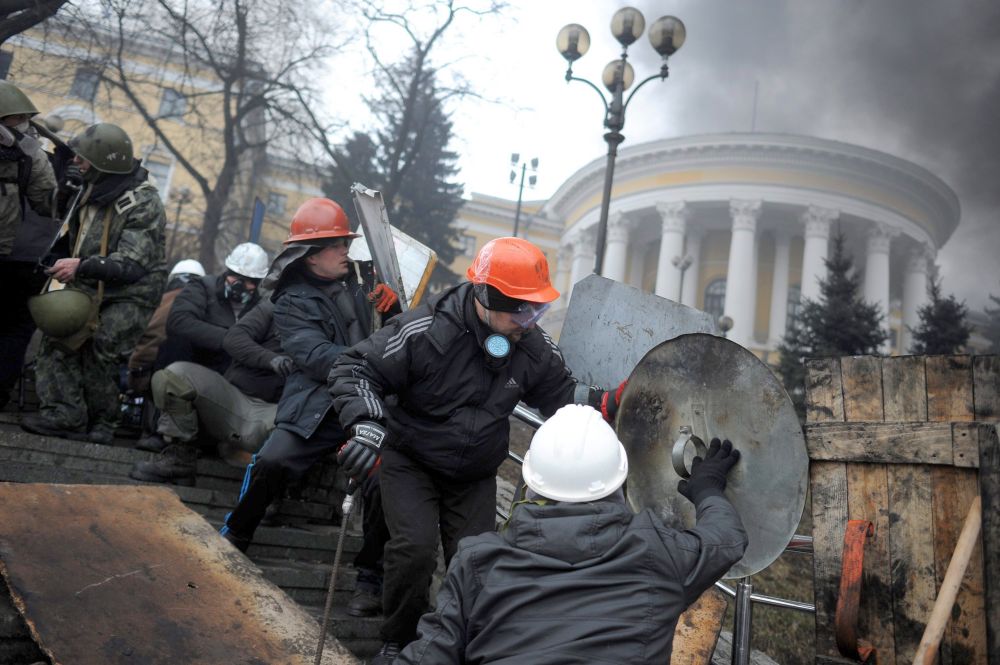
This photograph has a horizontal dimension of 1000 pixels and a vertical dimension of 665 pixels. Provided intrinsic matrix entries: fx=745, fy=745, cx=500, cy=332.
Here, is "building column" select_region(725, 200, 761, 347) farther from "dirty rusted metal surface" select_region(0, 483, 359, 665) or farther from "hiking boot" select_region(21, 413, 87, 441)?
"dirty rusted metal surface" select_region(0, 483, 359, 665)

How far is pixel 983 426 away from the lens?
2.28 metres

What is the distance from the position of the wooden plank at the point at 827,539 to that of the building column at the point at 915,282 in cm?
3639

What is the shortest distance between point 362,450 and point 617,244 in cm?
3582

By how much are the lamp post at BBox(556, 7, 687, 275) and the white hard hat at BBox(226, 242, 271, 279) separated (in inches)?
214

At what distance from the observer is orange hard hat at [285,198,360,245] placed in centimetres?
443

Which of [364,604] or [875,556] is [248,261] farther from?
[875,556]

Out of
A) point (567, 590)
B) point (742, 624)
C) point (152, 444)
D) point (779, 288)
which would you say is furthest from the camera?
point (779, 288)

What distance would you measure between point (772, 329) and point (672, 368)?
35.0 metres

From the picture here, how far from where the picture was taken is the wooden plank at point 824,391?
2676 millimetres

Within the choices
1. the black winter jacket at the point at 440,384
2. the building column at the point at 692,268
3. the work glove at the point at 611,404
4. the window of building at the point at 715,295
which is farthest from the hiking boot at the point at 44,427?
the window of building at the point at 715,295

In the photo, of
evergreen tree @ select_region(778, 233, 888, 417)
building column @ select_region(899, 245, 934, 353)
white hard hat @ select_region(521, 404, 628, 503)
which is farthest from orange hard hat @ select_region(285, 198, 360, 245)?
building column @ select_region(899, 245, 934, 353)

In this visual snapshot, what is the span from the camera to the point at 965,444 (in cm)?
235

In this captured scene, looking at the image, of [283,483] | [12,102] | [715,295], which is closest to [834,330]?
[283,483]

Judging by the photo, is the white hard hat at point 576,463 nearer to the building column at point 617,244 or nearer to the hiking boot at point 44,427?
the hiking boot at point 44,427
